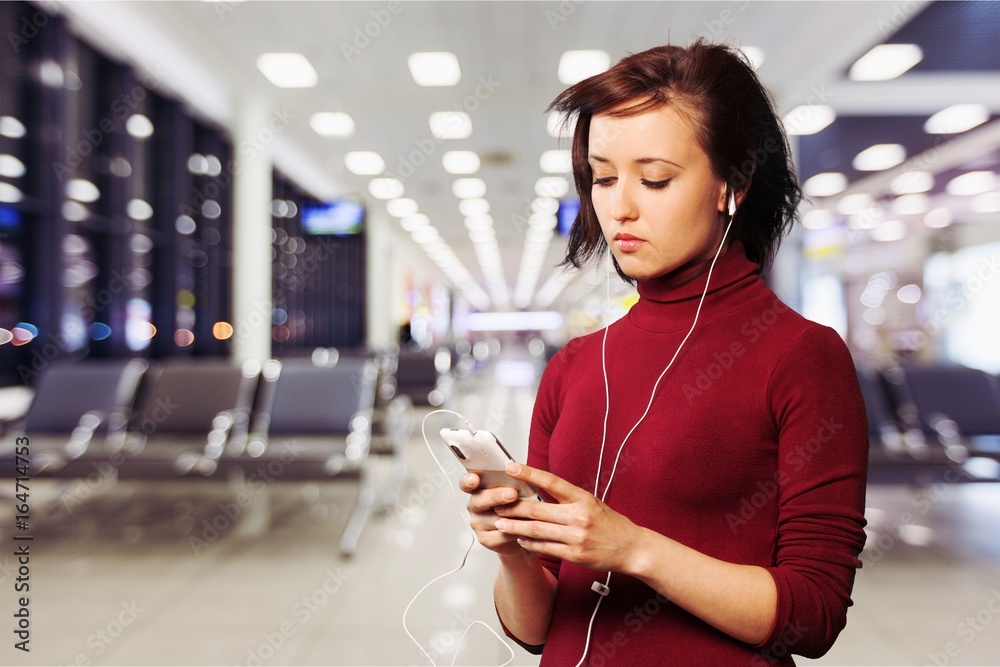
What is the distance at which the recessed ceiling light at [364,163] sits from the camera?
11172mm

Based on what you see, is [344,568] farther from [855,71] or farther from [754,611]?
[855,71]

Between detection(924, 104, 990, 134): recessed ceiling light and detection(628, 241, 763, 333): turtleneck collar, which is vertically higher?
detection(924, 104, 990, 134): recessed ceiling light

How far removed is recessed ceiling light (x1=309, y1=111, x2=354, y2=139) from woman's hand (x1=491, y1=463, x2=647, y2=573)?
894 cm

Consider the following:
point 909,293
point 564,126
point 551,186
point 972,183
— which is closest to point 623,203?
point 564,126

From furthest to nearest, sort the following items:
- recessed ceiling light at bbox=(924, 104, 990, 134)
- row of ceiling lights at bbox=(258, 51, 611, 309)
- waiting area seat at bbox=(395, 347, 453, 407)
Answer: waiting area seat at bbox=(395, 347, 453, 407) → recessed ceiling light at bbox=(924, 104, 990, 134) → row of ceiling lights at bbox=(258, 51, 611, 309)

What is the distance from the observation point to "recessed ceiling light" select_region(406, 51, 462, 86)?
6.91 m

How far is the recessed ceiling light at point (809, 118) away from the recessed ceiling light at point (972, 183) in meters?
3.76

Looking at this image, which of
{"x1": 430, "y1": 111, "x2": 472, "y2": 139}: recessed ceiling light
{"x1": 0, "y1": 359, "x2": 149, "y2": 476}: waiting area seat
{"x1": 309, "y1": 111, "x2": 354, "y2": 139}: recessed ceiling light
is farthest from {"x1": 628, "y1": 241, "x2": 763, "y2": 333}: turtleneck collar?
{"x1": 309, "y1": 111, "x2": 354, "y2": 139}: recessed ceiling light

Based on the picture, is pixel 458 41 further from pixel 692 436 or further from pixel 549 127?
pixel 692 436

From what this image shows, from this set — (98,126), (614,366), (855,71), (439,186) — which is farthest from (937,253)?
(614,366)

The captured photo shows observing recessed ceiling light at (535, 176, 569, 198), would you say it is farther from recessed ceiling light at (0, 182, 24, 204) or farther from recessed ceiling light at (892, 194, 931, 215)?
recessed ceiling light at (0, 182, 24, 204)

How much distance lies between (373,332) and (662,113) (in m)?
17.6

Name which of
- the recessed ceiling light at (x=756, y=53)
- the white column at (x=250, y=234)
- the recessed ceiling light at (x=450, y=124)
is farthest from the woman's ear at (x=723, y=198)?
the recessed ceiling light at (x=450, y=124)

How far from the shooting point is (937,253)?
13.5m
